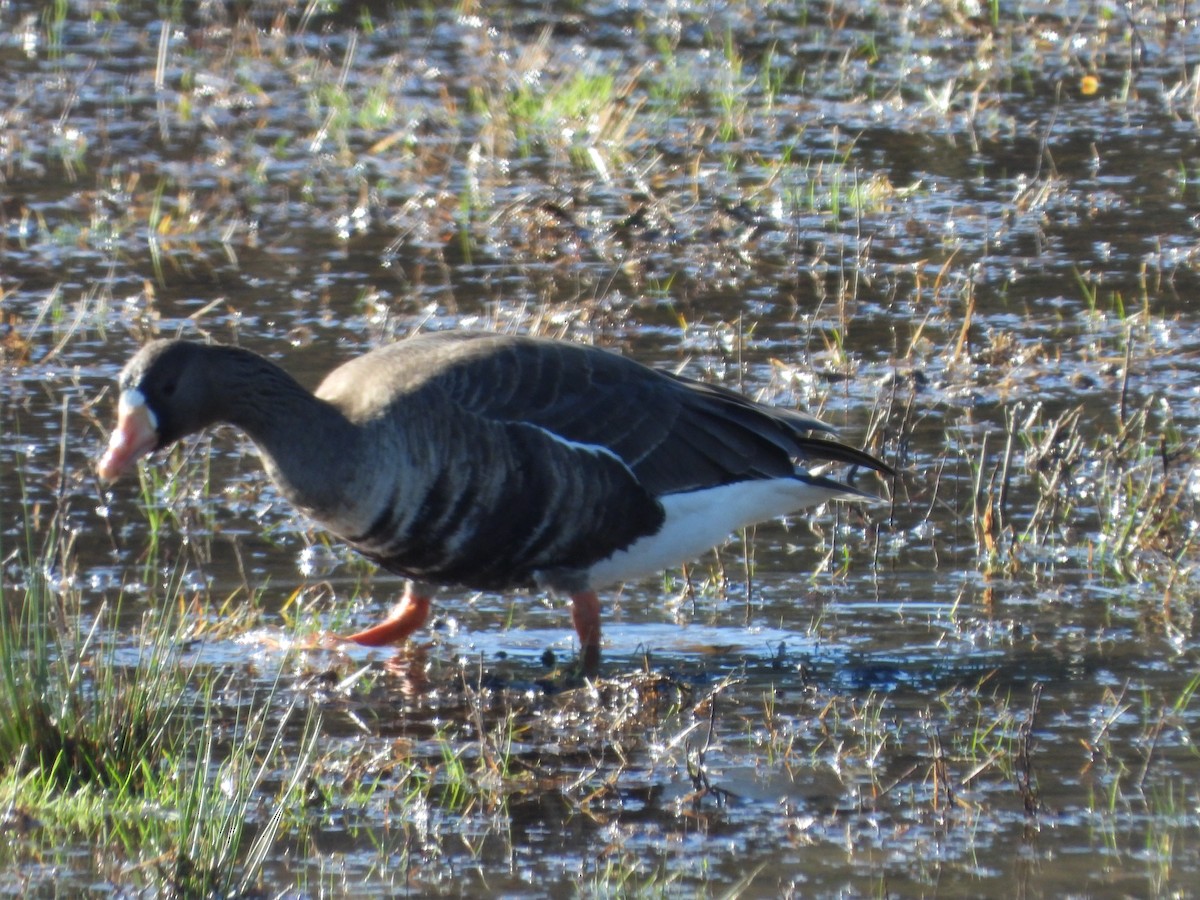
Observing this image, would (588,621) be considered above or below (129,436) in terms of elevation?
below

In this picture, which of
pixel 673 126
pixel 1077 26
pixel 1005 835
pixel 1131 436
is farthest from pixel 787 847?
pixel 1077 26

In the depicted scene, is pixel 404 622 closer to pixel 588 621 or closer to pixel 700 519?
pixel 588 621

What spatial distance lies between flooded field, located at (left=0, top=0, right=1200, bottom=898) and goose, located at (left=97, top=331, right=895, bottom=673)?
14.1 inches

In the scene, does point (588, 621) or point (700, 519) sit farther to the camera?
point (700, 519)

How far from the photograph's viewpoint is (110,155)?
493 inches

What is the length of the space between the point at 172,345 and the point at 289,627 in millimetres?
1048

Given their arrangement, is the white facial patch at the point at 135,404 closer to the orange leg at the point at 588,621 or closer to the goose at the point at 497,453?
the goose at the point at 497,453

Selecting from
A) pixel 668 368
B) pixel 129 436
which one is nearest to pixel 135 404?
pixel 129 436

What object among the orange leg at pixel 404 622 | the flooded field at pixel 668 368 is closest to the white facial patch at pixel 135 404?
the flooded field at pixel 668 368

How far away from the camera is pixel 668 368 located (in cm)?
925

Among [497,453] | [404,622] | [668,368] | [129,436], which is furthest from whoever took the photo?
[668,368]

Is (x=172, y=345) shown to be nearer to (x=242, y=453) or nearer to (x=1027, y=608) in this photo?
(x=242, y=453)

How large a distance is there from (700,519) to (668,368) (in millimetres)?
2264

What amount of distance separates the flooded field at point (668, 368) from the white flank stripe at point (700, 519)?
29cm
